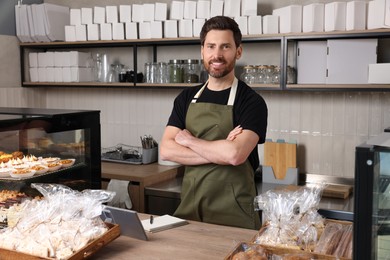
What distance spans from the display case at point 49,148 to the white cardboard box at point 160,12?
1.84 m

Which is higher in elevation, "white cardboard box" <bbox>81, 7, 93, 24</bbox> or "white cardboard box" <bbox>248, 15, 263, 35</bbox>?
"white cardboard box" <bbox>81, 7, 93, 24</bbox>

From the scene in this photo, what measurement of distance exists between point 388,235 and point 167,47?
3.40 meters

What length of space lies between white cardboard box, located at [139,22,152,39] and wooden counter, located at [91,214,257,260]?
2.39 metres

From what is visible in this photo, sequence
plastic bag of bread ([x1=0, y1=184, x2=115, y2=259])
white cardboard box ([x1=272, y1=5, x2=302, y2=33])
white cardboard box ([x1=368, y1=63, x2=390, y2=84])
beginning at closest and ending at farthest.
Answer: plastic bag of bread ([x1=0, y1=184, x2=115, y2=259]), white cardboard box ([x1=368, y1=63, x2=390, y2=84]), white cardboard box ([x1=272, y1=5, x2=302, y2=33])

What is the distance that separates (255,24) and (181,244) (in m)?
2.25

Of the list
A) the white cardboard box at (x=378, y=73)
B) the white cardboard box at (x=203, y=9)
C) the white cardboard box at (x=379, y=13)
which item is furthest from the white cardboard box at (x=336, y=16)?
the white cardboard box at (x=203, y=9)

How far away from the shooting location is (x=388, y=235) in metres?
1.13

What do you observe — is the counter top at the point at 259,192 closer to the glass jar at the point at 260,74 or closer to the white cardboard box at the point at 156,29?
the glass jar at the point at 260,74

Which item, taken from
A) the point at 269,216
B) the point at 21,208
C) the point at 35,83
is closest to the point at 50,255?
the point at 21,208

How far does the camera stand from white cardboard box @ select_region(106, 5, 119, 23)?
4215 mm

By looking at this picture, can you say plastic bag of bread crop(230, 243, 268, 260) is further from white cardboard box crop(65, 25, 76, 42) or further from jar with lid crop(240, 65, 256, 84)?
white cardboard box crop(65, 25, 76, 42)

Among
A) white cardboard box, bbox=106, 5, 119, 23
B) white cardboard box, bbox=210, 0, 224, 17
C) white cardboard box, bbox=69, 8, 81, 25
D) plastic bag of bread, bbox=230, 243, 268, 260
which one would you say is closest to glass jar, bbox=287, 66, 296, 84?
white cardboard box, bbox=210, 0, 224, 17

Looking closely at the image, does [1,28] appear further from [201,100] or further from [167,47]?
[201,100]

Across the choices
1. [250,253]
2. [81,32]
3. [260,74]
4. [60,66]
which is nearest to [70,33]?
[81,32]
